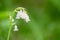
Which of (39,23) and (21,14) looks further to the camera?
(39,23)

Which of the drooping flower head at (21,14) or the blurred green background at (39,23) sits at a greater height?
the blurred green background at (39,23)

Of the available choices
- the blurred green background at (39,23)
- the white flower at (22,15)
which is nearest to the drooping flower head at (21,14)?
the white flower at (22,15)

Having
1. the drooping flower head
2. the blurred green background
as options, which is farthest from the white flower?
the blurred green background

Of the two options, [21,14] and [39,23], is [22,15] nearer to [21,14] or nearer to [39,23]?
[21,14]

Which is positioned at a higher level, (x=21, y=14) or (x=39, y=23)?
(x=39, y=23)

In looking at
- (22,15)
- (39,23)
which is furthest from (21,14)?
(39,23)

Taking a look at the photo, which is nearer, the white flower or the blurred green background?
the white flower

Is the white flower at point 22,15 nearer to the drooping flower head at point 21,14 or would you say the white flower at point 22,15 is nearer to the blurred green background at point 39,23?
the drooping flower head at point 21,14

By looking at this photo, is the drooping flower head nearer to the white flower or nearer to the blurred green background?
the white flower
